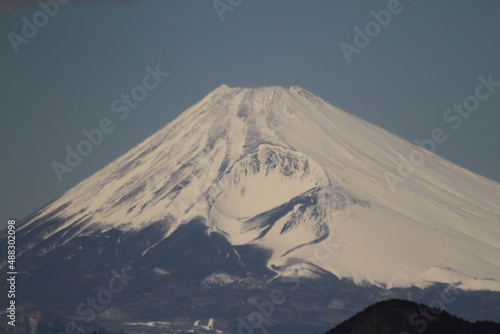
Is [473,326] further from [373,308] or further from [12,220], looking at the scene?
[12,220]

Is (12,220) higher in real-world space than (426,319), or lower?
higher

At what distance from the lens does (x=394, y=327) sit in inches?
2452

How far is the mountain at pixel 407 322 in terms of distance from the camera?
204 ft

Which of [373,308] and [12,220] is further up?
[12,220]

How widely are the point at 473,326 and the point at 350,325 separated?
19.4 feet

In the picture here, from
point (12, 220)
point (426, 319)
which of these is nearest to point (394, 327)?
point (426, 319)

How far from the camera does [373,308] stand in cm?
6425

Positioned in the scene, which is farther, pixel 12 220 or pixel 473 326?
pixel 12 220

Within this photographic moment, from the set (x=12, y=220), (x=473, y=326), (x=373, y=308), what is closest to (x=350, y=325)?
(x=373, y=308)

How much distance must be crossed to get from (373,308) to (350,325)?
143cm

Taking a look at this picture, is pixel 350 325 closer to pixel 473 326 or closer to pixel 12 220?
pixel 473 326

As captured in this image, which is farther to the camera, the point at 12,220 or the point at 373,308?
the point at 12,220

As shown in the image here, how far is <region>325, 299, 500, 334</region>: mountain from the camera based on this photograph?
2442 inches

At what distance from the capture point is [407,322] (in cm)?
6281
